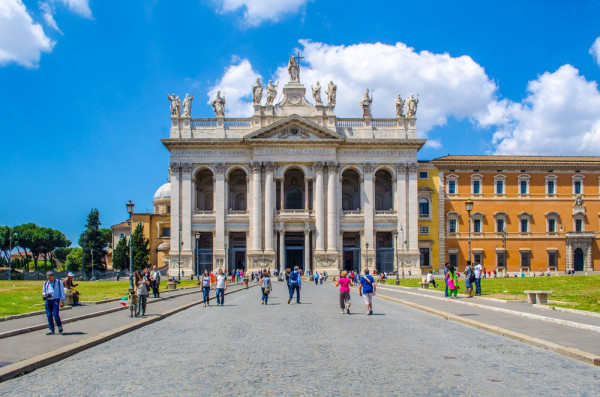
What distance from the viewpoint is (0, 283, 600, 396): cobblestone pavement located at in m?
9.23

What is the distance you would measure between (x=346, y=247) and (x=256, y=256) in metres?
10.9

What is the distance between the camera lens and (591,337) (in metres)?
14.0

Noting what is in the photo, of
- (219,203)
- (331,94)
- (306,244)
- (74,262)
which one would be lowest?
(74,262)

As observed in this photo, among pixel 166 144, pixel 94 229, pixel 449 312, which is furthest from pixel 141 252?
pixel 449 312

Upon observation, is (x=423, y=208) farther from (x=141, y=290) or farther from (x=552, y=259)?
(x=141, y=290)

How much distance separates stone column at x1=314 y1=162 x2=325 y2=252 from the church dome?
3624cm

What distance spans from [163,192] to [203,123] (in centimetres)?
3118

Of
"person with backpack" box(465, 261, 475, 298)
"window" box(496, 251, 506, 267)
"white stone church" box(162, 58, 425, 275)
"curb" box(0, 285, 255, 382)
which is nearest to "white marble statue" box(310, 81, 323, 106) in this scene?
"white stone church" box(162, 58, 425, 275)

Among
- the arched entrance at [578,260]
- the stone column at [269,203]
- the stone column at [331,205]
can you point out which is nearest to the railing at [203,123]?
the stone column at [269,203]

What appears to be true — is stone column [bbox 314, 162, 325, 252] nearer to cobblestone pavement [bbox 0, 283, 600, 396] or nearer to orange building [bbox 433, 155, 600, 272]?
orange building [bbox 433, 155, 600, 272]

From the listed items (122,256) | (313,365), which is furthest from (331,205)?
(313,365)

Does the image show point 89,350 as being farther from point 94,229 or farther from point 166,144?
point 94,229

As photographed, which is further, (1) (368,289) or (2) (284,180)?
(2) (284,180)

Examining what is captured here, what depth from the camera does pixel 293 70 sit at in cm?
7319
